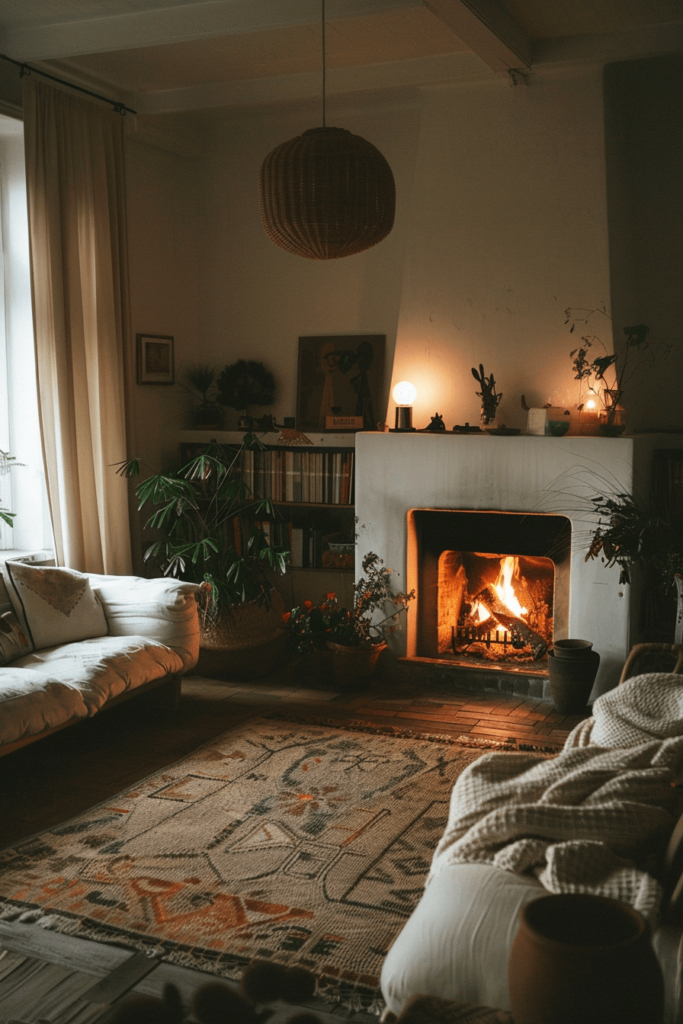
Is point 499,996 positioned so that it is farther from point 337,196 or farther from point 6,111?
point 6,111

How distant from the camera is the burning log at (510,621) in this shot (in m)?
5.08

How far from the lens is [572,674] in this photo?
14.8ft

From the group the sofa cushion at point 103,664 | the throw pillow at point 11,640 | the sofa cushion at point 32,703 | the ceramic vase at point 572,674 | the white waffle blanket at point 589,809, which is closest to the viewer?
the white waffle blanket at point 589,809

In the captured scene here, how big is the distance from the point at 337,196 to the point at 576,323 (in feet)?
6.80

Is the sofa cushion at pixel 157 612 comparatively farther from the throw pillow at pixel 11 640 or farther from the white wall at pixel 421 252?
the white wall at pixel 421 252

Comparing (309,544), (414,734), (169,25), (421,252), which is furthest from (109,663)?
(169,25)

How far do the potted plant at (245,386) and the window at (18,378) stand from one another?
4.08ft

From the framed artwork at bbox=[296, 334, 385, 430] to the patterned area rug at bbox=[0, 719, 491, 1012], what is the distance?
91.8 inches

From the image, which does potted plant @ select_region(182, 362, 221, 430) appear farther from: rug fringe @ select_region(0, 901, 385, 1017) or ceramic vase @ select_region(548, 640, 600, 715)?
rug fringe @ select_region(0, 901, 385, 1017)

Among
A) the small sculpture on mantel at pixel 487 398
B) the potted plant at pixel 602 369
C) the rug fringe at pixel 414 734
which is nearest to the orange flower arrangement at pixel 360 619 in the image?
the rug fringe at pixel 414 734

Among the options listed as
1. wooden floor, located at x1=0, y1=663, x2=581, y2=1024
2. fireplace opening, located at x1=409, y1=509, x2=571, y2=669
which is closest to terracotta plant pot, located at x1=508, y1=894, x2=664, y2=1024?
wooden floor, located at x1=0, y1=663, x2=581, y2=1024

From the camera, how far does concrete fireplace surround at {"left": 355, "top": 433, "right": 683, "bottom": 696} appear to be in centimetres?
459

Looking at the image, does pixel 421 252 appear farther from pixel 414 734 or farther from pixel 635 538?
pixel 414 734

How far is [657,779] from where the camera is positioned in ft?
6.86
